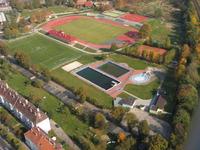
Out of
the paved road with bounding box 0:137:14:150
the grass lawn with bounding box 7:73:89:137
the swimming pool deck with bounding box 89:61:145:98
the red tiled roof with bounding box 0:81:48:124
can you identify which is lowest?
the paved road with bounding box 0:137:14:150

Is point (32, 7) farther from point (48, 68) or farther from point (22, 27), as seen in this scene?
point (48, 68)

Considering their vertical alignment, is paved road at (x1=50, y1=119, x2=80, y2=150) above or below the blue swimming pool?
below

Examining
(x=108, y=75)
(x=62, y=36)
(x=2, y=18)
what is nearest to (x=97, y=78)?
(x=108, y=75)

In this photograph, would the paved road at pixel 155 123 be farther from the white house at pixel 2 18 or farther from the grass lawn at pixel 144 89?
the white house at pixel 2 18

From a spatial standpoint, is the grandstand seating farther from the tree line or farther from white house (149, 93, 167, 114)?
white house (149, 93, 167, 114)

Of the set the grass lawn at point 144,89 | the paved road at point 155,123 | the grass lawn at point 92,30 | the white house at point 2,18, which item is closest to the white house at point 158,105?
the paved road at point 155,123

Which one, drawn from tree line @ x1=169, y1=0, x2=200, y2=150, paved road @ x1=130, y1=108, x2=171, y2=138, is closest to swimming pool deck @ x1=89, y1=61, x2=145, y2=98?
paved road @ x1=130, y1=108, x2=171, y2=138

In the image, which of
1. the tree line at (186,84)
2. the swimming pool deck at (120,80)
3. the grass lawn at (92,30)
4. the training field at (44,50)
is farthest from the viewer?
the grass lawn at (92,30)
